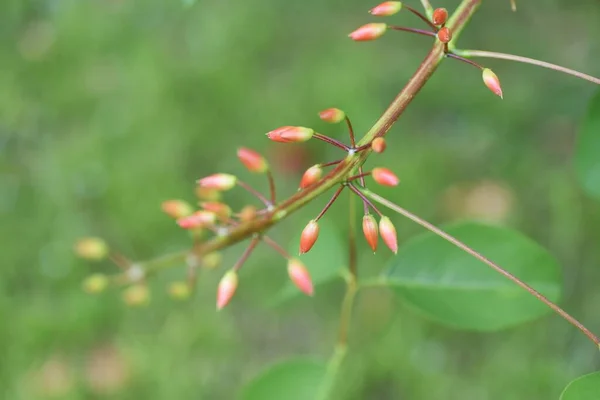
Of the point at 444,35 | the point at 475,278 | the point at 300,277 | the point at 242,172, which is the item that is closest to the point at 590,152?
the point at 475,278

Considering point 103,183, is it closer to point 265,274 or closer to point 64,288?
point 64,288

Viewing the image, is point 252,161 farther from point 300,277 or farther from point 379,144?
point 379,144

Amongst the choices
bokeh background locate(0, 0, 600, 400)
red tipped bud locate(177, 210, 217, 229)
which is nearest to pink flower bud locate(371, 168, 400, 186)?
red tipped bud locate(177, 210, 217, 229)

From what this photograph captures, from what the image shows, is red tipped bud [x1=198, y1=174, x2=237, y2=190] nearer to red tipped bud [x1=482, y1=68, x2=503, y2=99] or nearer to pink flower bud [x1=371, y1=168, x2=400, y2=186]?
pink flower bud [x1=371, y1=168, x2=400, y2=186]

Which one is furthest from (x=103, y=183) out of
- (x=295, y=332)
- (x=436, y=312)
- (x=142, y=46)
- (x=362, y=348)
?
(x=436, y=312)

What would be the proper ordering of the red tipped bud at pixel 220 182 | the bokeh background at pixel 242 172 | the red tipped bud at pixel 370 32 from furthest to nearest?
the bokeh background at pixel 242 172, the red tipped bud at pixel 220 182, the red tipped bud at pixel 370 32

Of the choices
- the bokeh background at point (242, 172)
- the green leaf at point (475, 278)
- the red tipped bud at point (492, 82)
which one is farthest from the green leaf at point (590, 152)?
the bokeh background at point (242, 172)

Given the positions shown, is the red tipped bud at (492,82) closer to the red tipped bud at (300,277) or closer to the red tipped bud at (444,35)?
the red tipped bud at (444,35)
